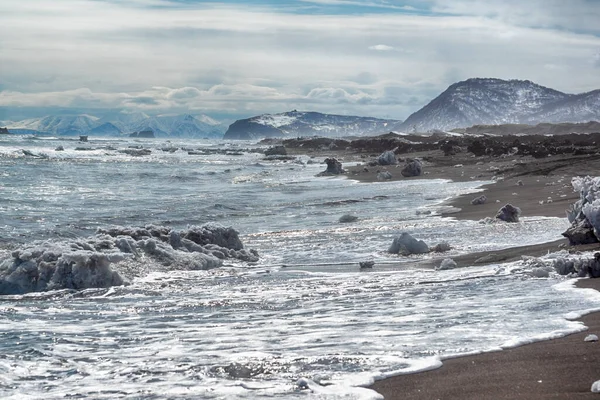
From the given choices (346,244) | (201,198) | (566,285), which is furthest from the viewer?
(201,198)

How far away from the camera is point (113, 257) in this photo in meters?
12.4

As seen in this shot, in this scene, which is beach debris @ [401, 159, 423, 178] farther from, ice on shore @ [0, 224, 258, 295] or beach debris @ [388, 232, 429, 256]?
beach debris @ [388, 232, 429, 256]

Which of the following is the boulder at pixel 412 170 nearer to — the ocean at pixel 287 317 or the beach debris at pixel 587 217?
the ocean at pixel 287 317

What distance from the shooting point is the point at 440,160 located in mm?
49719

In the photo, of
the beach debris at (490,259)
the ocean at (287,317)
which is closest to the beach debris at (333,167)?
the ocean at (287,317)

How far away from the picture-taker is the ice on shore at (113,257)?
11641 millimetres

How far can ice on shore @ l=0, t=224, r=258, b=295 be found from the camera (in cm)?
1164

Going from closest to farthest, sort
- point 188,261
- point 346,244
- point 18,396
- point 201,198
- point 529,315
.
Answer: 1. point 18,396
2. point 529,315
3. point 188,261
4. point 346,244
5. point 201,198

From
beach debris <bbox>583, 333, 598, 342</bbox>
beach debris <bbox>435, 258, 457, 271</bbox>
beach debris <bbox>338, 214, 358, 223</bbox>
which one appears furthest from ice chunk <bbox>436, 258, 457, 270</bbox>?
beach debris <bbox>338, 214, 358, 223</bbox>

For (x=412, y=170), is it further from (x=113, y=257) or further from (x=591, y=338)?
(x=591, y=338)

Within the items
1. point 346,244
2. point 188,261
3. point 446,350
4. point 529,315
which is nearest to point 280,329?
point 446,350

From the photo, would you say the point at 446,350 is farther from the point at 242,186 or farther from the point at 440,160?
the point at 440,160

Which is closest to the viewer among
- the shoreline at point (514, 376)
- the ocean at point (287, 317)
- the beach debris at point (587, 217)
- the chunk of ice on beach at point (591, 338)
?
the shoreline at point (514, 376)

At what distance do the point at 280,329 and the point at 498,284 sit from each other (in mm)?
3612
